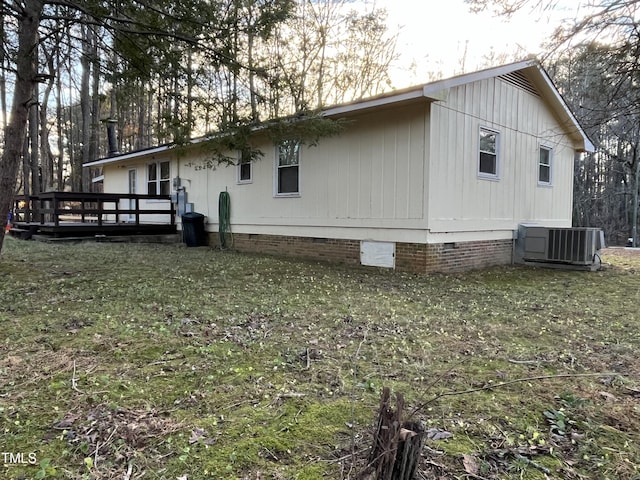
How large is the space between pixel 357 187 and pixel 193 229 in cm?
553

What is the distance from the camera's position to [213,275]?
705cm

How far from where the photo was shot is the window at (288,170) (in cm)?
990

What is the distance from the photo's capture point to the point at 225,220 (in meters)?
11.7

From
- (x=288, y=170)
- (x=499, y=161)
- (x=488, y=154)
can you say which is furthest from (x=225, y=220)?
(x=499, y=161)

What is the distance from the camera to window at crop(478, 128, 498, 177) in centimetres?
897

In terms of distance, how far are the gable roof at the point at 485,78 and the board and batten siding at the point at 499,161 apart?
0.70 feet

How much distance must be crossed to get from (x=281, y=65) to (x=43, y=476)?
6.27m

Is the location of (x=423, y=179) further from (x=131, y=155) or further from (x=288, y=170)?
(x=131, y=155)

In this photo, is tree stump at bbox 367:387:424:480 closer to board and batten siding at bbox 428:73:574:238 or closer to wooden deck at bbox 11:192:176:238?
board and batten siding at bbox 428:73:574:238

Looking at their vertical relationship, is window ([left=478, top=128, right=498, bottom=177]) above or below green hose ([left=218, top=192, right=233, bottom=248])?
above

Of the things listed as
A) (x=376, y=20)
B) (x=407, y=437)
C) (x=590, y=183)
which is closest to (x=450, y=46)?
(x=376, y=20)

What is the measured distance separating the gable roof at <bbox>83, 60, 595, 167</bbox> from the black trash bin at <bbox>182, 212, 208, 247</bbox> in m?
2.32

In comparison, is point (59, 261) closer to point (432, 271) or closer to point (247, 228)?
point (247, 228)

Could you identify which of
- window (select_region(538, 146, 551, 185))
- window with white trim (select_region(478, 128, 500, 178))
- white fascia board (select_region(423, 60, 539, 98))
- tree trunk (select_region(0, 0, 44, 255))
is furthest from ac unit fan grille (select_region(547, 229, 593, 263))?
tree trunk (select_region(0, 0, 44, 255))
